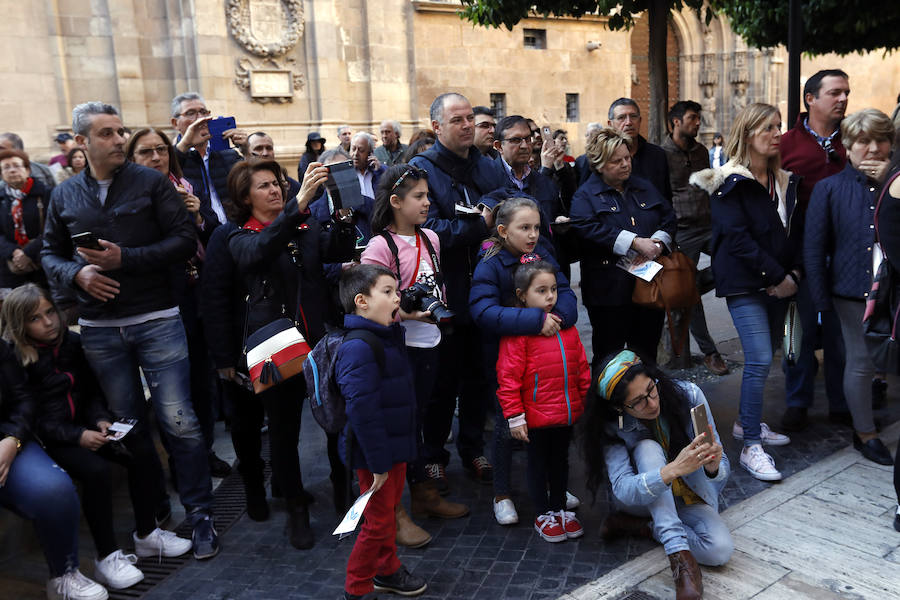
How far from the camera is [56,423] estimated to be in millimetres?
3674

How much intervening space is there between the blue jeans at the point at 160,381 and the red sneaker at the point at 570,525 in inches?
72.5

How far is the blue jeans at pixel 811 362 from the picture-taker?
498cm

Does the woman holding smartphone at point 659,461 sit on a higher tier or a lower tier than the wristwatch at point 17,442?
lower

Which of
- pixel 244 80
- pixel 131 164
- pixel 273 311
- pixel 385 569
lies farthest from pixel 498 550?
pixel 244 80

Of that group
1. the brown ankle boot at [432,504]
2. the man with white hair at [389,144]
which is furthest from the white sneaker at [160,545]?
the man with white hair at [389,144]

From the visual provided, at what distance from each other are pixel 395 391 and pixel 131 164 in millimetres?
1866

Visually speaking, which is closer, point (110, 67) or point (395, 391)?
point (395, 391)

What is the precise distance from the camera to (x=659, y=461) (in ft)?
11.2

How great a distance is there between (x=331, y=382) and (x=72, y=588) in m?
1.55

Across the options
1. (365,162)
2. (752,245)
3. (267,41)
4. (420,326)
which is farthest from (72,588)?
(267,41)

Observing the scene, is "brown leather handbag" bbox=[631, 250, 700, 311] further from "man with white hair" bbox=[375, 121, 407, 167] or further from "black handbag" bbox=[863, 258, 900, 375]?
"man with white hair" bbox=[375, 121, 407, 167]

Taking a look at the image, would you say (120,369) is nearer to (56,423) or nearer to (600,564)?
(56,423)

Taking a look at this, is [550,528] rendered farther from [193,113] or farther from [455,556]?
[193,113]

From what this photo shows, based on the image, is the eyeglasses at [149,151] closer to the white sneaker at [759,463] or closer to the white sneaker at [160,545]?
the white sneaker at [160,545]
